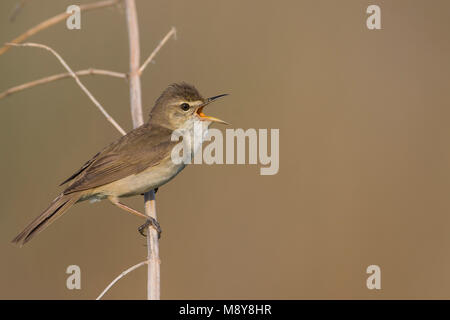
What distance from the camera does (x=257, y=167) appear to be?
693cm

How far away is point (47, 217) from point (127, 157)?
83cm

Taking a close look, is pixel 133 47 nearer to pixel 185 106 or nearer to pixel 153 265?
pixel 185 106

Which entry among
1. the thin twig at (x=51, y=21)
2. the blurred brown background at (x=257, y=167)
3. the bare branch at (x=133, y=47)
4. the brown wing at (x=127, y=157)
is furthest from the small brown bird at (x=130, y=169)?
the blurred brown background at (x=257, y=167)

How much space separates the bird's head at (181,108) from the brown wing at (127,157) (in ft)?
0.83

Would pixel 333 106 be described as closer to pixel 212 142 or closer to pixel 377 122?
pixel 377 122

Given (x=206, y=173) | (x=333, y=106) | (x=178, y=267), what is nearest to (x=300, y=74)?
(x=333, y=106)

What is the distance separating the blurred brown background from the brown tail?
6.55ft

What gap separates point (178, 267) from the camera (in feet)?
20.9

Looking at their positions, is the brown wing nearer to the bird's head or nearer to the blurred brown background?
the bird's head

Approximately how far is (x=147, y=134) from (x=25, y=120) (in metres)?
2.64

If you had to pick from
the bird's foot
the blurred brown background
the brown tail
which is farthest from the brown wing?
the blurred brown background

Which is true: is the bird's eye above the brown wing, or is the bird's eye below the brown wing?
above

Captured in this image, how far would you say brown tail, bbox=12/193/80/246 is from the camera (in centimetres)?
410

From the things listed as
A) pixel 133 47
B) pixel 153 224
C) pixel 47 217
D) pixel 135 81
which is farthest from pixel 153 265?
pixel 133 47
